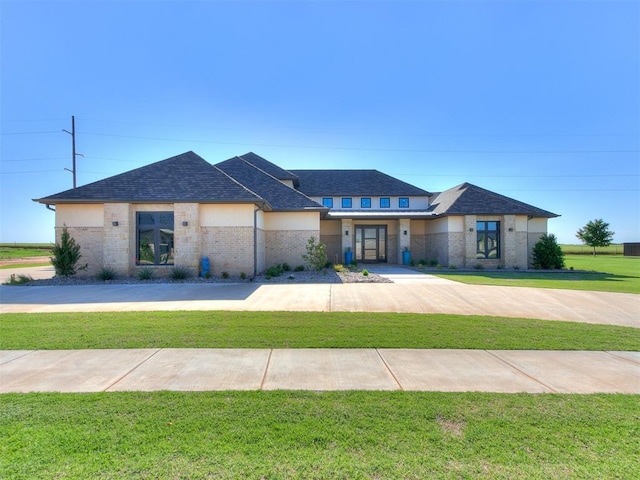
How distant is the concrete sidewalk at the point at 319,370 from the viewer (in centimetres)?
435

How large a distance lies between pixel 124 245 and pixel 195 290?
6012 millimetres

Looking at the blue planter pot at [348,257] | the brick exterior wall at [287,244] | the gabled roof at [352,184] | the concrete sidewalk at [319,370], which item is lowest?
the concrete sidewalk at [319,370]

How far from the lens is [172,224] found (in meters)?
16.1

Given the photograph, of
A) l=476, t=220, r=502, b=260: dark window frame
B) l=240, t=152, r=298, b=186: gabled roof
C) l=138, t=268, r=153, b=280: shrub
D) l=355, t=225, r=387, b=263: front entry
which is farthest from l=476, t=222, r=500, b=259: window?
l=138, t=268, r=153, b=280: shrub

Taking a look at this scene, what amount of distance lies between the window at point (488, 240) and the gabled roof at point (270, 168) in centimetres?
1431

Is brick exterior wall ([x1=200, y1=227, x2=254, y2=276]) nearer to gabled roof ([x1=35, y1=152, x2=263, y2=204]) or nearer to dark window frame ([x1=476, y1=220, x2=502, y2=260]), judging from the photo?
gabled roof ([x1=35, y1=152, x2=263, y2=204])

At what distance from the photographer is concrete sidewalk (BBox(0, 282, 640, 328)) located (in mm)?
9180

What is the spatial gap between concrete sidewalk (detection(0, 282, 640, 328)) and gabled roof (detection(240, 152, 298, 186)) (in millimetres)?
13512

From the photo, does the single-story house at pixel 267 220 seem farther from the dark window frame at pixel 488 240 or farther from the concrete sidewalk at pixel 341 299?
the concrete sidewalk at pixel 341 299

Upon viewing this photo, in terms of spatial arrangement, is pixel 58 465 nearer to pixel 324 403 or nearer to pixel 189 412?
pixel 189 412

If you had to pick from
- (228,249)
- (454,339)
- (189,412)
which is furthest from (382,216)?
(189,412)

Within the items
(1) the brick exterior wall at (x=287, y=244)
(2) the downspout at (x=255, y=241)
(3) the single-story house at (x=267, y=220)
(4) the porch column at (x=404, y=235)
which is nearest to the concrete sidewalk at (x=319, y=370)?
(2) the downspout at (x=255, y=241)

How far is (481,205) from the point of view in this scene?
890 inches

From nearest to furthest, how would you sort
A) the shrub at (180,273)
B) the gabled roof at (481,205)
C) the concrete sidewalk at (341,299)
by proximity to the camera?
the concrete sidewalk at (341,299)
the shrub at (180,273)
the gabled roof at (481,205)
